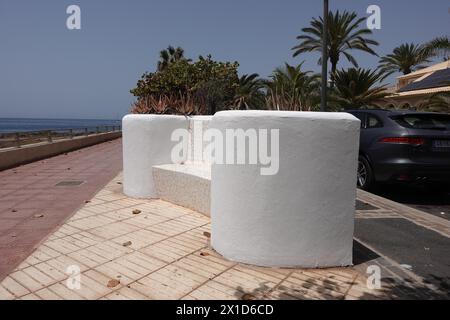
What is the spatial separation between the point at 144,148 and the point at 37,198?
98.0 inches

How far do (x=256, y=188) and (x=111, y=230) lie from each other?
249cm

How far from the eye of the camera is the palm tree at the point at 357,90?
23438mm

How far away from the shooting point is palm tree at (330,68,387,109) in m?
23.4

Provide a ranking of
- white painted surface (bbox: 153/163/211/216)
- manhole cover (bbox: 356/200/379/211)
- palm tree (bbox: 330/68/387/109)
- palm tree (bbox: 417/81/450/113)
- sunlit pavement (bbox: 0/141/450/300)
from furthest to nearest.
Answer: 1. palm tree (bbox: 330/68/387/109)
2. palm tree (bbox: 417/81/450/113)
3. manhole cover (bbox: 356/200/379/211)
4. white painted surface (bbox: 153/163/211/216)
5. sunlit pavement (bbox: 0/141/450/300)

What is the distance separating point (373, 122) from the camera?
7641 mm

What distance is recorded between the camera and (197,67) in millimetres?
35812

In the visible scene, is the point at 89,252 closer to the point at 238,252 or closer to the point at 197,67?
the point at 238,252

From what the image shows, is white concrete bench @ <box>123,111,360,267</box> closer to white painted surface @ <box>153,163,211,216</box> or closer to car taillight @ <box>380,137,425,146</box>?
white painted surface @ <box>153,163,211,216</box>

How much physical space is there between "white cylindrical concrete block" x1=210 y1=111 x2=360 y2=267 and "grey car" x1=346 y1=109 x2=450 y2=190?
12.0 feet

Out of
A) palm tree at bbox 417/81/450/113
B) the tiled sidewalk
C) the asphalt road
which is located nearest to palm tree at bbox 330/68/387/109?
palm tree at bbox 417/81/450/113

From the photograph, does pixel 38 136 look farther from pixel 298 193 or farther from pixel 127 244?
pixel 298 193

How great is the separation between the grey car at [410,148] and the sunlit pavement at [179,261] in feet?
3.02

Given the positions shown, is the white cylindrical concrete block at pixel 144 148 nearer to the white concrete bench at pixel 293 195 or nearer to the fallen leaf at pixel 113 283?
the white concrete bench at pixel 293 195
